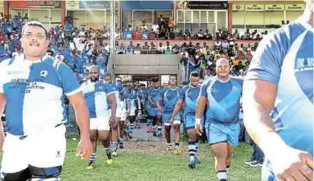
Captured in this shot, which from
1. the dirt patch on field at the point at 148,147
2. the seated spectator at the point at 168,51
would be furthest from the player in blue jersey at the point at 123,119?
the seated spectator at the point at 168,51

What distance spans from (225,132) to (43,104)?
458 centimetres

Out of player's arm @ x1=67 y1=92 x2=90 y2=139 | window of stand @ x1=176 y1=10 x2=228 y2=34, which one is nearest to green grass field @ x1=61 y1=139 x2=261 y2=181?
player's arm @ x1=67 y1=92 x2=90 y2=139

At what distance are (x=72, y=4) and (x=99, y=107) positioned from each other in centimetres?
3352

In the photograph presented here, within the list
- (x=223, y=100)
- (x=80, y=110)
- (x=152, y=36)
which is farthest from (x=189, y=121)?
(x=152, y=36)

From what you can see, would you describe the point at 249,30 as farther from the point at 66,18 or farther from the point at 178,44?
the point at 66,18

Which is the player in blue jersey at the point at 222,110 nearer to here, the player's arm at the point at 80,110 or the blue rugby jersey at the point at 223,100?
the blue rugby jersey at the point at 223,100

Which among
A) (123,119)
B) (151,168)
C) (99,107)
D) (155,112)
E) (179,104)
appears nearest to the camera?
(151,168)

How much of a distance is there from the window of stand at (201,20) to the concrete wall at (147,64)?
937cm

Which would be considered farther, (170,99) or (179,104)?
(170,99)

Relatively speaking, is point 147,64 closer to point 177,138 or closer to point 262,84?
point 177,138

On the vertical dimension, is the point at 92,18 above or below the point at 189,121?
above

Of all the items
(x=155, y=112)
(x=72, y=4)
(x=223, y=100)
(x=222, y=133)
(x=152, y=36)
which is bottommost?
(x=155, y=112)

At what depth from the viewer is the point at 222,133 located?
10.2 metres

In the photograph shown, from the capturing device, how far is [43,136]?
20.3 feet
